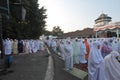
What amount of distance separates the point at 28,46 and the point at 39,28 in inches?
644

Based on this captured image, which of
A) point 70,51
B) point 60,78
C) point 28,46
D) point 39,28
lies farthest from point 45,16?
point 60,78

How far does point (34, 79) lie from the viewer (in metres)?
11.6

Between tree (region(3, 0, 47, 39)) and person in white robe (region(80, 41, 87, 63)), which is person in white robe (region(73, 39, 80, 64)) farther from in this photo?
tree (region(3, 0, 47, 39))

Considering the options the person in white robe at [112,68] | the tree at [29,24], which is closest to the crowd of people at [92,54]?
the person in white robe at [112,68]

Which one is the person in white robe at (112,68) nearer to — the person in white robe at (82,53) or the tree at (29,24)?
the person in white robe at (82,53)

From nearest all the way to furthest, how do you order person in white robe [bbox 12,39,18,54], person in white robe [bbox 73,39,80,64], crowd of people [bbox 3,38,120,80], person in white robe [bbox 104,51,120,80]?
person in white robe [bbox 104,51,120,80] < crowd of people [bbox 3,38,120,80] < person in white robe [bbox 73,39,80,64] < person in white robe [bbox 12,39,18,54]

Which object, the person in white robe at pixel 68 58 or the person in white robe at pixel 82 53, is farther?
the person in white robe at pixel 82 53

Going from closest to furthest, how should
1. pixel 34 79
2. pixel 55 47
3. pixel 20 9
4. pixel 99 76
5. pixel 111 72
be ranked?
pixel 111 72
pixel 99 76
pixel 34 79
pixel 20 9
pixel 55 47

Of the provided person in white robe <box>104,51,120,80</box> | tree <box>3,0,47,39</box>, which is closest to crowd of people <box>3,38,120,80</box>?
person in white robe <box>104,51,120,80</box>

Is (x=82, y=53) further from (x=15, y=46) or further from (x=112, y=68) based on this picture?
(x=112, y=68)

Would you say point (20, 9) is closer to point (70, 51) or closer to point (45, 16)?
point (70, 51)

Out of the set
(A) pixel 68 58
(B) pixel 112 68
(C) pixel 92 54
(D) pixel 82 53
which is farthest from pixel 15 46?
(B) pixel 112 68

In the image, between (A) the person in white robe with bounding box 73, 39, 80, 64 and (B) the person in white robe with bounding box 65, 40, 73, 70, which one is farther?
(A) the person in white robe with bounding box 73, 39, 80, 64

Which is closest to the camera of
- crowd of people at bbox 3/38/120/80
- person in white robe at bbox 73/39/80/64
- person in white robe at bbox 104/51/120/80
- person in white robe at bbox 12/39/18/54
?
person in white robe at bbox 104/51/120/80
